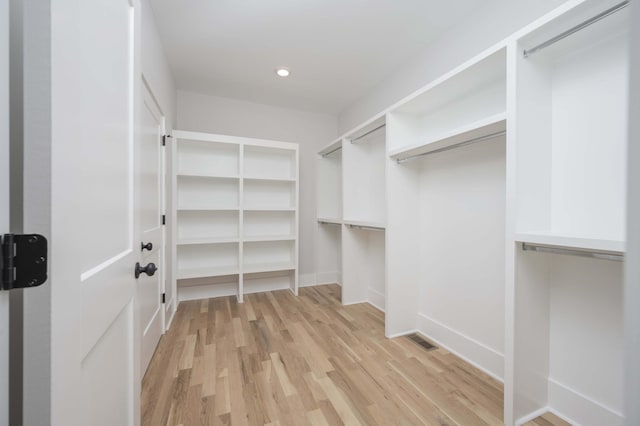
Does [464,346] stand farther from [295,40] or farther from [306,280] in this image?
[295,40]

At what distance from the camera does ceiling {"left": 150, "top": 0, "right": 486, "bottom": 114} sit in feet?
5.99

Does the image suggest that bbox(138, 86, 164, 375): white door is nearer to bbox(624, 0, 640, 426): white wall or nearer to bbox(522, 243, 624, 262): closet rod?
bbox(624, 0, 640, 426): white wall

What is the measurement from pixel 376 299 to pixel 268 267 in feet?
4.39

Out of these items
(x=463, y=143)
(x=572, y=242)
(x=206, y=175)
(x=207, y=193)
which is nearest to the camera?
(x=572, y=242)

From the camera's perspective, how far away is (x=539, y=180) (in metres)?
1.30

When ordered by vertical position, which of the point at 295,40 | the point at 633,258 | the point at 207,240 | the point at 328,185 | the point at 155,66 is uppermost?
the point at 295,40

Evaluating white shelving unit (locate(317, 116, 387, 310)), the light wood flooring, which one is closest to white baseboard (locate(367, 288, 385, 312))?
white shelving unit (locate(317, 116, 387, 310))

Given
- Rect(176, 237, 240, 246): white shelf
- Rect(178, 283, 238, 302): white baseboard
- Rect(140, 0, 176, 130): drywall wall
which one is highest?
Rect(140, 0, 176, 130): drywall wall

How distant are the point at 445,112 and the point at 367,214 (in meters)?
1.31

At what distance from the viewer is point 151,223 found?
1858 millimetres

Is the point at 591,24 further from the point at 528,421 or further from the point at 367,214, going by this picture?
the point at 367,214

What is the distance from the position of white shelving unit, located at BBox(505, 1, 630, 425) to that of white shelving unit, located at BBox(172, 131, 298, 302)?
2344mm

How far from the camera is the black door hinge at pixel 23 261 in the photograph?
Result: 377mm

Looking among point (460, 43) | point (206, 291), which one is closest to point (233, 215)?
point (206, 291)
